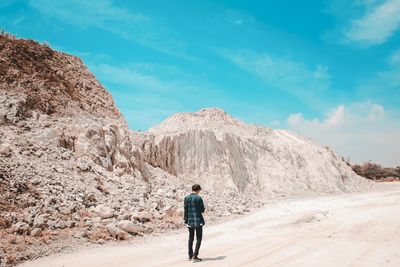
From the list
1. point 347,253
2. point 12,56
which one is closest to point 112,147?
point 12,56

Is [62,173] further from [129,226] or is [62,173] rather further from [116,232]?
[116,232]

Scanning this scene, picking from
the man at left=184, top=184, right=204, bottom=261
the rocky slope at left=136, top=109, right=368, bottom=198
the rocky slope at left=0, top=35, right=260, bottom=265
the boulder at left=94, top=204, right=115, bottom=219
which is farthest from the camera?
the rocky slope at left=136, top=109, right=368, bottom=198

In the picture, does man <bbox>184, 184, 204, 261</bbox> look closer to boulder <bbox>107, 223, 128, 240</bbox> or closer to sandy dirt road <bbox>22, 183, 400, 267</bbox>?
sandy dirt road <bbox>22, 183, 400, 267</bbox>

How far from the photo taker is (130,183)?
51.2ft

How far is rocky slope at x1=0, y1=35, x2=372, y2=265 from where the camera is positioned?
995 centimetres

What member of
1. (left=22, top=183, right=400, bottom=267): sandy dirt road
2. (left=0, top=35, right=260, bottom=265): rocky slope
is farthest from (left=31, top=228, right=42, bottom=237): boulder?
(left=22, top=183, right=400, bottom=267): sandy dirt road

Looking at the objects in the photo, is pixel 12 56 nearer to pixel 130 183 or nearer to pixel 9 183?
pixel 130 183

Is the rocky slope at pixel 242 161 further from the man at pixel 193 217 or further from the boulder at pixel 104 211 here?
the man at pixel 193 217

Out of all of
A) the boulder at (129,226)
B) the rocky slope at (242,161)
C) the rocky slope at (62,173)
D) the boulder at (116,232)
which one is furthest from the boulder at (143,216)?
the rocky slope at (242,161)

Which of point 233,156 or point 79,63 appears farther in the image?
point 233,156

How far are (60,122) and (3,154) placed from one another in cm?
489

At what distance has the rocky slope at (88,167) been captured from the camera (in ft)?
32.7

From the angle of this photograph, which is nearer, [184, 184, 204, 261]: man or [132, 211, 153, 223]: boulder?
[184, 184, 204, 261]: man

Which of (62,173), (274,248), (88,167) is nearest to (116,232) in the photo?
(62,173)
